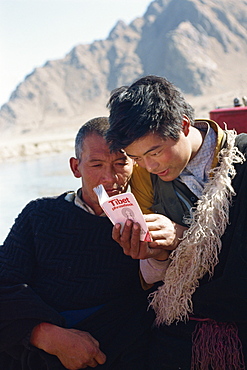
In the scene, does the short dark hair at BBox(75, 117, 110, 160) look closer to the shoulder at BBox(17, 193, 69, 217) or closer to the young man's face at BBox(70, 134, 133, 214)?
the young man's face at BBox(70, 134, 133, 214)

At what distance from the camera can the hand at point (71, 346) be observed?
2361 millimetres

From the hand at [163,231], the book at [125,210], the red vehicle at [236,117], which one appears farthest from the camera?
the red vehicle at [236,117]

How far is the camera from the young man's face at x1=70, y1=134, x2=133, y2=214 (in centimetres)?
260

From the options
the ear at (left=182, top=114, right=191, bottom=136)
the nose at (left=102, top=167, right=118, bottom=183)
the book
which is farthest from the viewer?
the nose at (left=102, top=167, right=118, bottom=183)

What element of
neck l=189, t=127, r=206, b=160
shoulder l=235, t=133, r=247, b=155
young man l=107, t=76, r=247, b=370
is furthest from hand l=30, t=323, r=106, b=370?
shoulder l=235, t=133, r=247, b=155

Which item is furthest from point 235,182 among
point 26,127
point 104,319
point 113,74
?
point 113,74

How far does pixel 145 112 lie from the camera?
86.4 inches

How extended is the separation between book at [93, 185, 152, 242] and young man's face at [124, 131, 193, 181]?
0.29 metres

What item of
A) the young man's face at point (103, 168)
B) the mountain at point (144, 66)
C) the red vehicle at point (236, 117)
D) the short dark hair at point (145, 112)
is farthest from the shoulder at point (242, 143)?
the mountain at point (144, 66)

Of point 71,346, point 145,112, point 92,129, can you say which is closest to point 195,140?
point 145,112

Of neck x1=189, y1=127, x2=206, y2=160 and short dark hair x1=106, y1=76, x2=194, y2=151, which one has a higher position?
short dark hair x1=106, y1=76, x2=194, y2=151

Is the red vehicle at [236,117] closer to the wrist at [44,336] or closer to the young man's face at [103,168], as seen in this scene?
the young man's face at [103,168]

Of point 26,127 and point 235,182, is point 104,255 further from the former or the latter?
point 26,127

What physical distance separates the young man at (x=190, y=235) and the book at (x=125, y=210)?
0.13 ft
